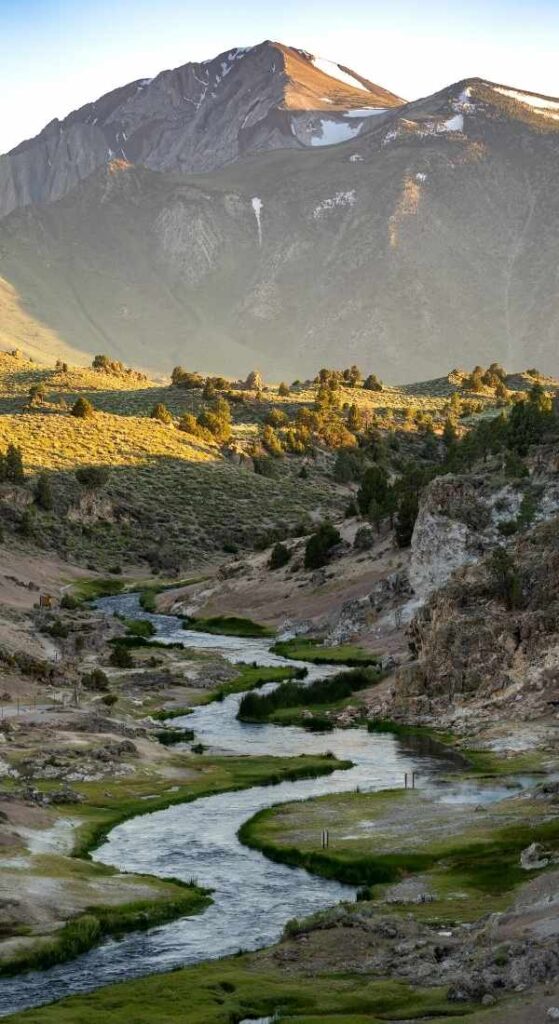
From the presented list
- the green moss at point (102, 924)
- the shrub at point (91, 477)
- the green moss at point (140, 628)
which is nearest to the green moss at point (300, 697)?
the green moss at point (140, 628)

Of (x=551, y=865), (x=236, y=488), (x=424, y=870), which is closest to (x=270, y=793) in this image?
(x=424, y=870)

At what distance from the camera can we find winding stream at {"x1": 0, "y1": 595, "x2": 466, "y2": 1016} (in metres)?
29.0

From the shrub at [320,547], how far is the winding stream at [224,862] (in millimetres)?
40265

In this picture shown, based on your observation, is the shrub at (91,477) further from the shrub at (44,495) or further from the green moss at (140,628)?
the green moss at (140,628)

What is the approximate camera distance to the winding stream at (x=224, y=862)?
29.0 meters

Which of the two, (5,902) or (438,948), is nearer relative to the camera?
(438,948)

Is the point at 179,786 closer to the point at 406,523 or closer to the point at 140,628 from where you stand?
the point at 140,628

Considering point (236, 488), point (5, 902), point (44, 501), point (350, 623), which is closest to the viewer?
point (5, 902)

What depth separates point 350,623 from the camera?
8675cm

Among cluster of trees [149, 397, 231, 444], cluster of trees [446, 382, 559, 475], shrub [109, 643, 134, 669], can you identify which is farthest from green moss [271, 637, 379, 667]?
cluster of trees [149, 397, 231, 444]

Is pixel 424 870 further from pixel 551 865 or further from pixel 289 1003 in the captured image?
pixel 289 1003

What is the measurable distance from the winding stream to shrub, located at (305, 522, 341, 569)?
40265 mm

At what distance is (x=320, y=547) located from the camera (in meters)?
104

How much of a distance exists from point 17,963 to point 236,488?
5294 inches
